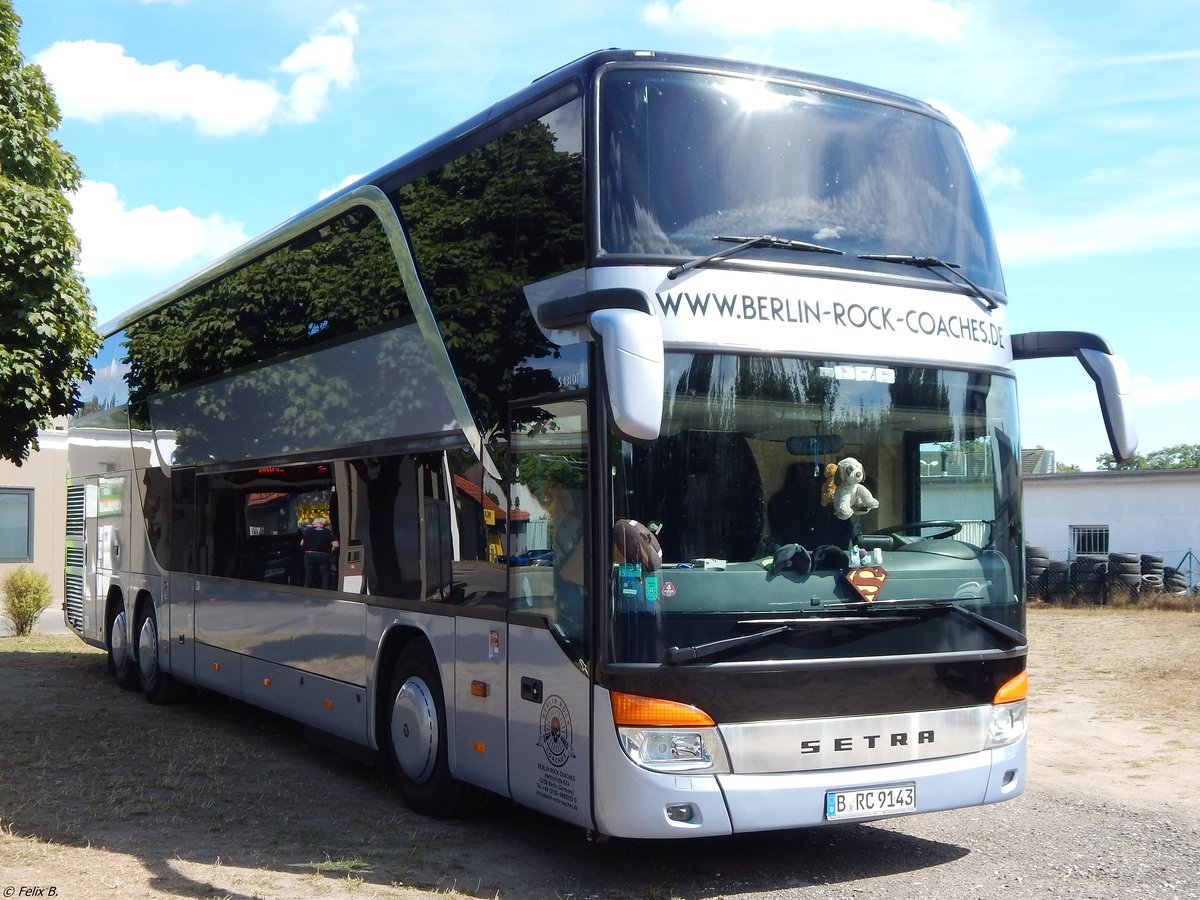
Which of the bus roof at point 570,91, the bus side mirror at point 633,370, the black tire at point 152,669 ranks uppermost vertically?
the bus roof at point 570,91

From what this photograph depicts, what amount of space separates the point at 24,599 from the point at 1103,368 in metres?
20.3

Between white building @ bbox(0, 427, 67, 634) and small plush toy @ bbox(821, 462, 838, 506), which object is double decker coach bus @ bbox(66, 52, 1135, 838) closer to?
small plush toy @ bbox(821, 462, 838, 506)

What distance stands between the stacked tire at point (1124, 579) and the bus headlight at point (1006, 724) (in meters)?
24.0

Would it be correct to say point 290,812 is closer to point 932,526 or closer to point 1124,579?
point 932,526

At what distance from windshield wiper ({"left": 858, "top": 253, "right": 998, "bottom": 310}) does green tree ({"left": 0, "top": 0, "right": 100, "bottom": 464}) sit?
17.2 ft

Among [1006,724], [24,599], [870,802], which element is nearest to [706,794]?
[870,802]

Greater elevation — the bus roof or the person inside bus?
the bus roof

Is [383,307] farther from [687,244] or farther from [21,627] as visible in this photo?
[21,627]

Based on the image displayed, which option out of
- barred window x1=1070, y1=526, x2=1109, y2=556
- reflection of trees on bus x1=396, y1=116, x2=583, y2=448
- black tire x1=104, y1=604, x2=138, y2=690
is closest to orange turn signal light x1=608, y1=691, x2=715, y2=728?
reflection of trees on bus x1=396, y1=116, x2=583, y2=448

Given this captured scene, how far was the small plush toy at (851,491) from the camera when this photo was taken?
6598 millimetres

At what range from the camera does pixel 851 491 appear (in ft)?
21.7

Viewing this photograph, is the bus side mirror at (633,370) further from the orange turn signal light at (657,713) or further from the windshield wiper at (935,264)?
the windshield wiper at (935,264)

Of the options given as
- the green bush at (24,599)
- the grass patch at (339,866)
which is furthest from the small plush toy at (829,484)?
the green bush at (24,599)

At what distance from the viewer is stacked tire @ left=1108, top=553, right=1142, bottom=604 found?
29.3 metres
